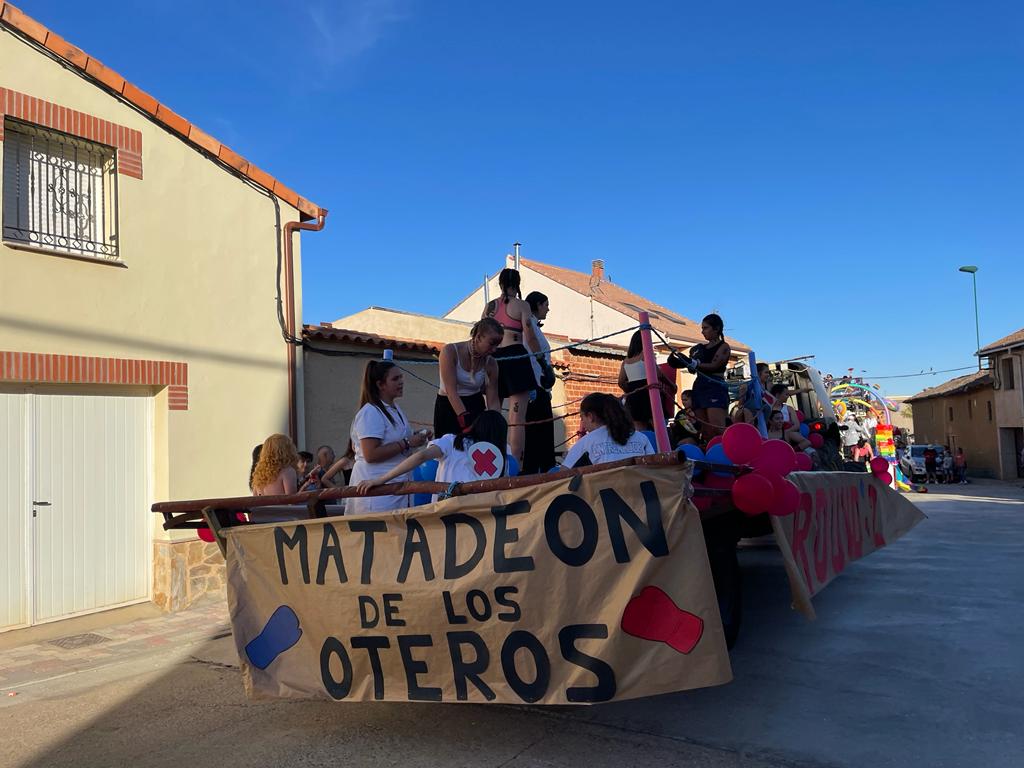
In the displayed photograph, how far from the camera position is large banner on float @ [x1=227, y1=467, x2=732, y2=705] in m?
3.40

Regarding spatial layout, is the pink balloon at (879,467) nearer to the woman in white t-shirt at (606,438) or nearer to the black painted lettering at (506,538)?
the woman in white t-shirt at (606,438)

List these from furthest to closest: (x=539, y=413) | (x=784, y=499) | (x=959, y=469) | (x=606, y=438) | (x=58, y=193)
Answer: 1. (x=959, y=469)
2. (x=58, y=193)
3. (x=539, y=413)
4. (x=606, y=438)
5. (x=784, y=499)

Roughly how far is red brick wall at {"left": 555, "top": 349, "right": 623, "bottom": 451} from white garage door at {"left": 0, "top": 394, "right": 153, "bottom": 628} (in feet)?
26.8

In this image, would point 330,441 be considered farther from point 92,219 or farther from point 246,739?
point 246,739

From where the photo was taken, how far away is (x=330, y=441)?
10266mm

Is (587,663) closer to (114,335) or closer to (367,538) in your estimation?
(367,538)

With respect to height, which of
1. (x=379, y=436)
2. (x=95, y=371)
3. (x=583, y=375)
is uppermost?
(x=583, y=375)

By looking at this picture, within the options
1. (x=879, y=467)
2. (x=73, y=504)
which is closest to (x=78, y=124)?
(x=73, y=504)

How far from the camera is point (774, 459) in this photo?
4.64 metres

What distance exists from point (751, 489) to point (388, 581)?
198 cm

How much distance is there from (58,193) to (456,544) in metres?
6.50

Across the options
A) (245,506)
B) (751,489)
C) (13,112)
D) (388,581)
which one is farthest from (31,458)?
(751,489)

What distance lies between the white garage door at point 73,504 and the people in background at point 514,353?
179 inches

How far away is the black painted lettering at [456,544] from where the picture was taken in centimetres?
370
